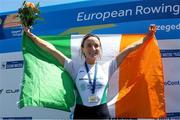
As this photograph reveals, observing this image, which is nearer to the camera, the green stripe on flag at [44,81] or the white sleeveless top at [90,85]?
the white sleeveless top at [90,85]

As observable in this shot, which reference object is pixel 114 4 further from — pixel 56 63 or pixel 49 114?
pixel 49 114

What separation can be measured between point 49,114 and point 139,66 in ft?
A: 4.00

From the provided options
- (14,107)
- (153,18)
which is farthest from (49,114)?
(153,18)

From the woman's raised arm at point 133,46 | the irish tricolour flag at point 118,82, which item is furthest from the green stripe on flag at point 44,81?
the woman's raised arm at point 133,46

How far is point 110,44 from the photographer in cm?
525

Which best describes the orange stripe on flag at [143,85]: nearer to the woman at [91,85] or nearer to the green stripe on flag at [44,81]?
the green stripe on flag at [44,81]

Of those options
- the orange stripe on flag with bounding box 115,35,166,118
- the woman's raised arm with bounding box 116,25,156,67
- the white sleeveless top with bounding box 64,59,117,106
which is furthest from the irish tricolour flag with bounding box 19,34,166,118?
the white sleeveless top with bounding box 64,59,117,106

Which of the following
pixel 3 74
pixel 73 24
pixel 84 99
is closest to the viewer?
pixel 84 99

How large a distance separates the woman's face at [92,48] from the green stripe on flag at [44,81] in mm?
599

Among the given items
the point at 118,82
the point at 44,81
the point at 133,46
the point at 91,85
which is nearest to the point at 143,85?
the point at 118,82

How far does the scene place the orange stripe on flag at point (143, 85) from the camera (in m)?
4.89

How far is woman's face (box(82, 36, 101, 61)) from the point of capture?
4242 mm

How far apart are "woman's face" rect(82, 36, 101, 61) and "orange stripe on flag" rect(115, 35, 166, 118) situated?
0.86 m

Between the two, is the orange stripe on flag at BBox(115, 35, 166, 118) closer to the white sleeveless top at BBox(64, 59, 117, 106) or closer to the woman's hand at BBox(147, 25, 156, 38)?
the woman's hand at BBox(147, 25, 156, 38)
